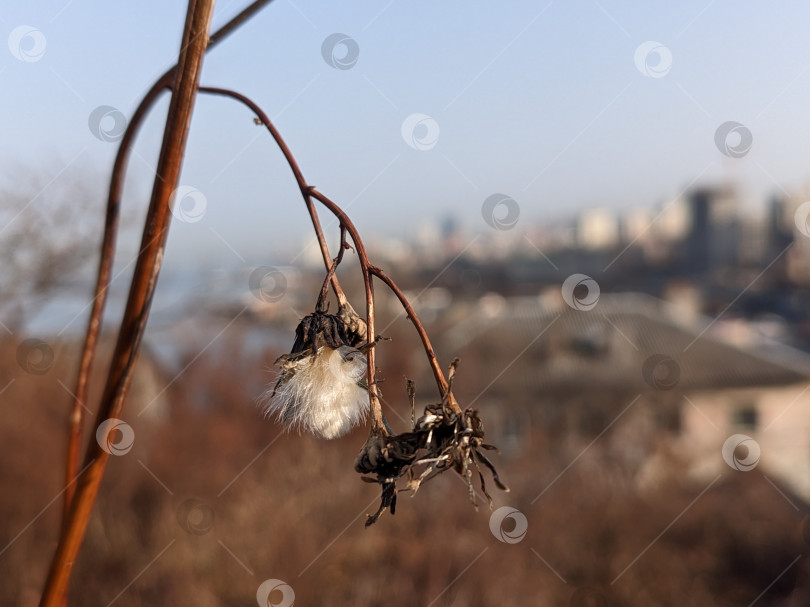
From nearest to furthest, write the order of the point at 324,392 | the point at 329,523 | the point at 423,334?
the point at 423,334 → the point at 324,392 → the point at 329,523

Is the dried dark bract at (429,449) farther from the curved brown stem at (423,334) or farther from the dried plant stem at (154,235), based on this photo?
the dried plant stem at (154,235)

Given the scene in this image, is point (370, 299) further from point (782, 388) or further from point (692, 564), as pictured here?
point (782, 388)

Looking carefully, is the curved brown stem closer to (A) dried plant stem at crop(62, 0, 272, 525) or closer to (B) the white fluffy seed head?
(B) the white fluffy seed head

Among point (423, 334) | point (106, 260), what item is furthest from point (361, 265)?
point (106, 260)

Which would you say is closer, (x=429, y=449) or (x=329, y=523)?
(x=429, y=449)

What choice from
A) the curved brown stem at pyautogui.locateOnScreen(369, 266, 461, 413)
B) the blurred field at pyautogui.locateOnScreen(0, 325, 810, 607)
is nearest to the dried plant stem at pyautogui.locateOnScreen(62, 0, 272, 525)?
the curved brown stem at pyautogui.locateOnScreen(369, 266, 461, 413)

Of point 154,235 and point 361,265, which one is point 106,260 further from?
point 361,265

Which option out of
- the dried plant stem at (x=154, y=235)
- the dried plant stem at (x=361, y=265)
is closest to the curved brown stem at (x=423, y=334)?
the dried plant stem at (x=361, y=265)
